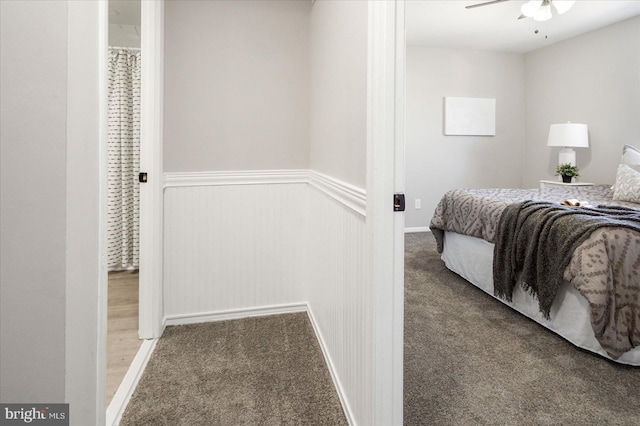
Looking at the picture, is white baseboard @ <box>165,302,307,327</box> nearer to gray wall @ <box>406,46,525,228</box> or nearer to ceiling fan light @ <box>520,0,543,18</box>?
ceiling fan light @ <box>520,0,543,18</box>

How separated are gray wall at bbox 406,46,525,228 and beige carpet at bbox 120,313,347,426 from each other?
136 inches

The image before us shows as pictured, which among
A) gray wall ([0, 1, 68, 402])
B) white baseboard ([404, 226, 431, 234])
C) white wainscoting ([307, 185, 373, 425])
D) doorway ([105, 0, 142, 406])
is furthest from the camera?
white baseboard ([404, 226, 431, 234])

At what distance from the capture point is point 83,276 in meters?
0.76

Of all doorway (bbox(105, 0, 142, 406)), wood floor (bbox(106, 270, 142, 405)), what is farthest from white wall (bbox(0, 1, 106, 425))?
doorway (bbox(105, 0, 142, 406))

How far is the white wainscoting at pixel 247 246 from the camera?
7.27ft

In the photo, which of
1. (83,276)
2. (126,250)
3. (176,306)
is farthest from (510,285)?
(126,250)

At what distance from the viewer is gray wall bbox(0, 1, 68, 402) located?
639 millimetres

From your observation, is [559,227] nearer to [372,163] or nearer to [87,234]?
[372,163]

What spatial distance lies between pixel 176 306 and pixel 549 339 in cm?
219

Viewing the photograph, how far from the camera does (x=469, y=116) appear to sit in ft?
16.9

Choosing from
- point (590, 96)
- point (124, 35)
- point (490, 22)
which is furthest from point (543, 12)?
point (124, 35)

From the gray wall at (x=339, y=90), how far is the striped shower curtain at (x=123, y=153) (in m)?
1.83

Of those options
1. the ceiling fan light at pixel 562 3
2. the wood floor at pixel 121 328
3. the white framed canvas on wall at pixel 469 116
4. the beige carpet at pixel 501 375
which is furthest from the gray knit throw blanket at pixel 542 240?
the white framed canvas on wall at pixel 469 116

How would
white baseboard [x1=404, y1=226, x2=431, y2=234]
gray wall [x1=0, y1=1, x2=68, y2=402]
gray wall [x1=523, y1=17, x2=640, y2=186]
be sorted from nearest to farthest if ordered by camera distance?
gray wall [x1=0, y1=1, x2=68, y2=402] → gray wall [x1=523, y1=17, x2=640, y2=186] → white baseboard [x1=404, y1=226, x2=431, y2=234]
